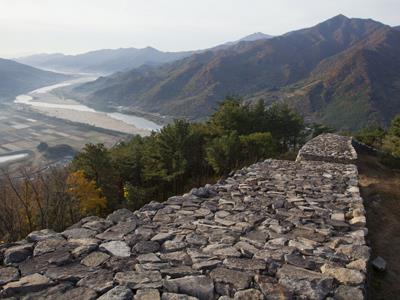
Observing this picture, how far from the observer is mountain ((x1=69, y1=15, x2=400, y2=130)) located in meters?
111

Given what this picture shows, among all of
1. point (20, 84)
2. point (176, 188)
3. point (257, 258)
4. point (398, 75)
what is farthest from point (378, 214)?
point (20, 84)

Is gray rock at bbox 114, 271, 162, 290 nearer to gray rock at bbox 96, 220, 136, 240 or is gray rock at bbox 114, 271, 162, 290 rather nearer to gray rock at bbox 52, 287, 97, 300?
gray rock at bbox 52, 287, 97, 300

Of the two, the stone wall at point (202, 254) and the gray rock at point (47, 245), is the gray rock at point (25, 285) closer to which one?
the stone wall at point (202, 254)

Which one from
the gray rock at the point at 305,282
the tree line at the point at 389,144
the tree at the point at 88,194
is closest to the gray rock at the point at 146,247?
the gray rock at the point at 305,282

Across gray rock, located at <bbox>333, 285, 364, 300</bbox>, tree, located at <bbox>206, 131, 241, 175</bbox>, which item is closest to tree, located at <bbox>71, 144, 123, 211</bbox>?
tree, located at <bbox>206, 131, 241, 175</bbox>

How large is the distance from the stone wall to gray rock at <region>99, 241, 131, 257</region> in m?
0.01

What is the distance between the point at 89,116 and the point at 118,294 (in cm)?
12908

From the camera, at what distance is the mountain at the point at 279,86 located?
111 metres

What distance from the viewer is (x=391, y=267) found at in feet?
20.0

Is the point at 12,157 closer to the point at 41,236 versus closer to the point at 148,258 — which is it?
the point at 41,236

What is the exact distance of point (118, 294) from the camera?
10.1 ft

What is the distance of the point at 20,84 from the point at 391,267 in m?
219

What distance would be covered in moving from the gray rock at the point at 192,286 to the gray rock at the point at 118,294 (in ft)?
1.11

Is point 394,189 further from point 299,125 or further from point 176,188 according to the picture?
point 299,125
